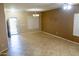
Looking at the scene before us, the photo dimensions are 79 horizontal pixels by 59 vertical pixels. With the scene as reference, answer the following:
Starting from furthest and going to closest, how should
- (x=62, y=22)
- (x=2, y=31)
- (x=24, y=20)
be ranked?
(x=24, y=20)
(x=62, y=22)
(x=2, y=31)

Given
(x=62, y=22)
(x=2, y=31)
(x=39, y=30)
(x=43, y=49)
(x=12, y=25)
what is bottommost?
(x=43, y=49)

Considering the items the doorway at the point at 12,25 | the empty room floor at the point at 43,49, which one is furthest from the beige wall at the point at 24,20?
the empty room floor at the point at 43,49

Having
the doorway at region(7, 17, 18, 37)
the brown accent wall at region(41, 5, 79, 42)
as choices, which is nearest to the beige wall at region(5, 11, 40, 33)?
the doorway at region(7, 17, 18, 37)

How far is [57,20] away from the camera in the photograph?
7.27m

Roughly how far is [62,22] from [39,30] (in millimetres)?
4173

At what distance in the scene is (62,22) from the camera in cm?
664

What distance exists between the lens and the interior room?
14.0ft

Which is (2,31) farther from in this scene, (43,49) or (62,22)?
(62,22)

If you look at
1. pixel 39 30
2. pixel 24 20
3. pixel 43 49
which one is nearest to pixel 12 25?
pixel 24 20

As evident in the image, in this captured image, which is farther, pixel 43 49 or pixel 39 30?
pixel 39 30

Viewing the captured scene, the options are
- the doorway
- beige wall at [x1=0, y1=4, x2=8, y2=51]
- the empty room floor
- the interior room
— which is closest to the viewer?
the empty room floor

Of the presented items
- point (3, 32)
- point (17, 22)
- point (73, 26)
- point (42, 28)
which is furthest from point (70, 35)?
point (17, 22)

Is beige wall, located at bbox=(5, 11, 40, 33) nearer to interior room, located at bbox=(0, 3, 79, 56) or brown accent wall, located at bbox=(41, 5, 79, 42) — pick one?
interior room, located at bbox=(0, 3, 79, 56)

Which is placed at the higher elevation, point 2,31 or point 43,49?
point 2,31
